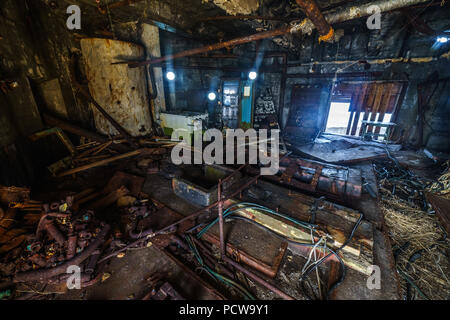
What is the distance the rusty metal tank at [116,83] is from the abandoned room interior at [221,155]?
0.16 ft

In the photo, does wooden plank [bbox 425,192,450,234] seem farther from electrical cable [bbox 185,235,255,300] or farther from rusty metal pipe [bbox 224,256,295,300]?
electrical cable [bbox 185,235,255,300]

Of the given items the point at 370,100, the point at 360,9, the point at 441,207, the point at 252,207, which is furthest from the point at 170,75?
the point at 441,207

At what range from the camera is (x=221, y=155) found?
17.6ft

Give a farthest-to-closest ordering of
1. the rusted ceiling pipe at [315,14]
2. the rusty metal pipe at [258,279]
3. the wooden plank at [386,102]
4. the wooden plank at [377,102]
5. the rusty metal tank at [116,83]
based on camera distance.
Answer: the wooden plank at [377,102]
the wooden plank at [386,102]
the rusty metal tank at [116,83]
the rusted ceiling pipe at [315,14]
the rusty metal pipe at [258,279]

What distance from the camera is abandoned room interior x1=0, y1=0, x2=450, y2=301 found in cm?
265

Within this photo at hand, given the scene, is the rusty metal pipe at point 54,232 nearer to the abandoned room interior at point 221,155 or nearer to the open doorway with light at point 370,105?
the abandoned room interior at point 221,155

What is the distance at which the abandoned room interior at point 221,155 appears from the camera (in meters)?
2.65

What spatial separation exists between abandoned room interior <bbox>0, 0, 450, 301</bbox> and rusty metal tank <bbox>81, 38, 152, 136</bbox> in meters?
0.05

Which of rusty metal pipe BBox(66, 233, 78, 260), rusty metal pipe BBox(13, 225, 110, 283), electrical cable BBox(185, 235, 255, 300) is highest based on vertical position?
rusty metal pipe BBox(66, 233, 78, 260)

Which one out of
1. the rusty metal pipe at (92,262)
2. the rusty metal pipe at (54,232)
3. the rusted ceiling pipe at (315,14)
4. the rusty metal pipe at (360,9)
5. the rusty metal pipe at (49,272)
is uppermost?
the rusty metal pipe at (360,9)

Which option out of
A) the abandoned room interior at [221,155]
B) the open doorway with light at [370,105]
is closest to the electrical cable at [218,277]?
the abandoned room interior at [221,155]

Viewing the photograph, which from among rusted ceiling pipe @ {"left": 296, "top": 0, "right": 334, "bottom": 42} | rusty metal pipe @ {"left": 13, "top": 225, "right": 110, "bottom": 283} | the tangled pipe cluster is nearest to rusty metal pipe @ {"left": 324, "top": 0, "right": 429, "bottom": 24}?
rusted ceiling pipe @ {"left": 296, "top": 0, "right": 334, "bottom": 42}

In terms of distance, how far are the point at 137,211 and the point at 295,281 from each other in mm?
3109

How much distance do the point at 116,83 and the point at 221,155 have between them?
15.7 ft
